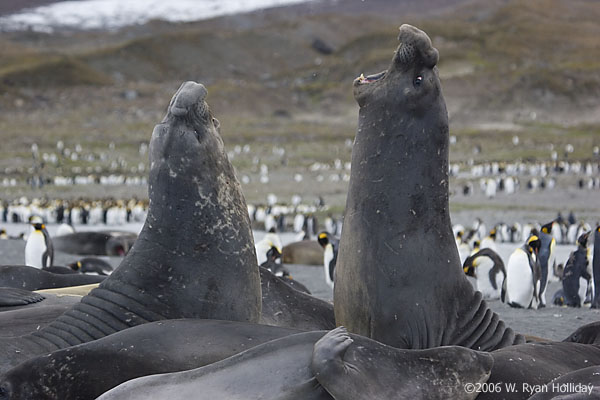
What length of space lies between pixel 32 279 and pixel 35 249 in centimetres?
726

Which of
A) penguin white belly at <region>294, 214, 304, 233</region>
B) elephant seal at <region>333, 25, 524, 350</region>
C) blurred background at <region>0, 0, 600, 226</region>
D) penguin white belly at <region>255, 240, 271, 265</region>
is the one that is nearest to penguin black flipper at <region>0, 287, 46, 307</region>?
elephant seal at <region>333, 25, 524, 350</region>

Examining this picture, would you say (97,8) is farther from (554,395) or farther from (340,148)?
(554,395)

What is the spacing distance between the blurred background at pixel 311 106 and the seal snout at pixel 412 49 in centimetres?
1908

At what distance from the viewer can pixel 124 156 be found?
144 feet

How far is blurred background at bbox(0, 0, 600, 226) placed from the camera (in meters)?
33.4

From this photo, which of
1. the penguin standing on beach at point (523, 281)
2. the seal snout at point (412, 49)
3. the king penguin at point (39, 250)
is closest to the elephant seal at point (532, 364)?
the seal snout at point (412, 49)

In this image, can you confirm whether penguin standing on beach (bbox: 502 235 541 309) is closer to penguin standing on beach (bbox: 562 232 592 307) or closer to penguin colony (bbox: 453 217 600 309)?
penguin colony (bbox: 453 217 600 309)

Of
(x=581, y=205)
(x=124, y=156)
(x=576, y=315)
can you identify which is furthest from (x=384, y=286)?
(x=124, y=156)

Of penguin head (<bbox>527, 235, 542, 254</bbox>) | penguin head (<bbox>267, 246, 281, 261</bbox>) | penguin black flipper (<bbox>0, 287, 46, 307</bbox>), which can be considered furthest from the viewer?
penguin head (<bbox>267, 246, 281, 261</bbox>)

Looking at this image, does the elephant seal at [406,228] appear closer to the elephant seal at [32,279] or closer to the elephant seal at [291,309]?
the elephant seal at [291,309]

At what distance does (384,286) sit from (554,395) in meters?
1.13

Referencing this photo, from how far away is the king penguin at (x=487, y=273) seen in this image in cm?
1193

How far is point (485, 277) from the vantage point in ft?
39.5

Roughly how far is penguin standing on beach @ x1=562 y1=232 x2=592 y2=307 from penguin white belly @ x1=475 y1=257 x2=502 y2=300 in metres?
1.01
